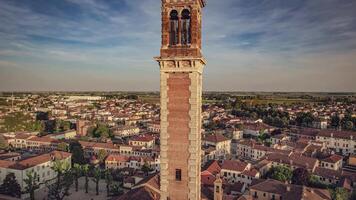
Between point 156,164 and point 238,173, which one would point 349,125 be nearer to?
point 238,173

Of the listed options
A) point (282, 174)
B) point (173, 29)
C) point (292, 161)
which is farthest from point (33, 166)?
point (292, 161)

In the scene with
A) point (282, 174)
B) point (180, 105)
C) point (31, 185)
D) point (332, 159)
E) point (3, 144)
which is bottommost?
point (3, 144)

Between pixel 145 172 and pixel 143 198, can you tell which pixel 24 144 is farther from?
pixel 143 198

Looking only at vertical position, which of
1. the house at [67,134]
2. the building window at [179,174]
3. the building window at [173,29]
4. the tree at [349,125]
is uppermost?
the building window at [173,29]

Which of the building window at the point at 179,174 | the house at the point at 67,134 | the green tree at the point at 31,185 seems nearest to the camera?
the building window at the point at 179,174

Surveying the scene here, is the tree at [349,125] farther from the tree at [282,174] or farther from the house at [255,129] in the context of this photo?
the tree at [282,174]

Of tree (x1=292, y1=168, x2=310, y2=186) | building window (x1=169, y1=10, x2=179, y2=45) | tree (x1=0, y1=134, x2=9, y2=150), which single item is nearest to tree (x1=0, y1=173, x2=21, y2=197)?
building window (x1=169, y1=10, x2=179, y2=45)

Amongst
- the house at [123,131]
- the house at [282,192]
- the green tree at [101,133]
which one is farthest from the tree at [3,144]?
the house at [282,192]

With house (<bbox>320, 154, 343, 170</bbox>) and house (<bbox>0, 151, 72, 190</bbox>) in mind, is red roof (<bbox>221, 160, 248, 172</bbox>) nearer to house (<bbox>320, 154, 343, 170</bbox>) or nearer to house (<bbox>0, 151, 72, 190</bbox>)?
house (<bbox>320, 154, 343, 170</bbox>)

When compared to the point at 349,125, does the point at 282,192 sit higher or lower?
lower
